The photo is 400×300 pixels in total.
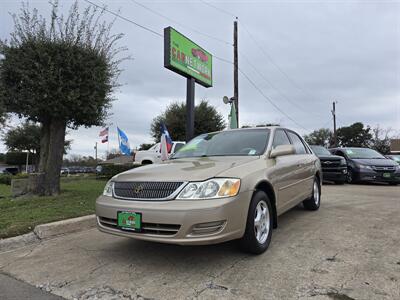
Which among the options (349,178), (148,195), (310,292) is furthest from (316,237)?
(349,178)

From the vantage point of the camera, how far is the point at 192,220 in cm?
295

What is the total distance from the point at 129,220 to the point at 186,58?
28.2ft

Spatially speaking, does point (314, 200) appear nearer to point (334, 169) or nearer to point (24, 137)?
point (334, 169)

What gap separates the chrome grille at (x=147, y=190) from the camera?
317 centimetres

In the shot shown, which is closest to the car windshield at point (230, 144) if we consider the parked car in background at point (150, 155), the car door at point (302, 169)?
the car door at point (302, 169)

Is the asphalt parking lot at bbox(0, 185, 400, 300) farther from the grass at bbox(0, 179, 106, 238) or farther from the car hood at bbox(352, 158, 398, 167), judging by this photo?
the car hood at bbox(352, 158, 398, 167)

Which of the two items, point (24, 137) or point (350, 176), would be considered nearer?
point (350, 176)

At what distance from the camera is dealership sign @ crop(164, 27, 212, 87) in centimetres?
1000

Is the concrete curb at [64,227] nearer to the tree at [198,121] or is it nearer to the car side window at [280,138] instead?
the car side window at [280,138]

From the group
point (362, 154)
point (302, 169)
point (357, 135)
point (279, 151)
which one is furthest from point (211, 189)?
point (357, 135)

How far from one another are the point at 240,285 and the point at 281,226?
7.25 feet

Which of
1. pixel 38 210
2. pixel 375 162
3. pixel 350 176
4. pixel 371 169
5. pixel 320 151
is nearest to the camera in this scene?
pixel 38 210

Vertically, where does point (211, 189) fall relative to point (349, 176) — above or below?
above

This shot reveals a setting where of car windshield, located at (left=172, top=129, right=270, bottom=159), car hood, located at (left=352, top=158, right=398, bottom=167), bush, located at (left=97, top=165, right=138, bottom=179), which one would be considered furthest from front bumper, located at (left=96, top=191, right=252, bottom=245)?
bush, located at (left=97, top=165, right=138, bottom=179)
